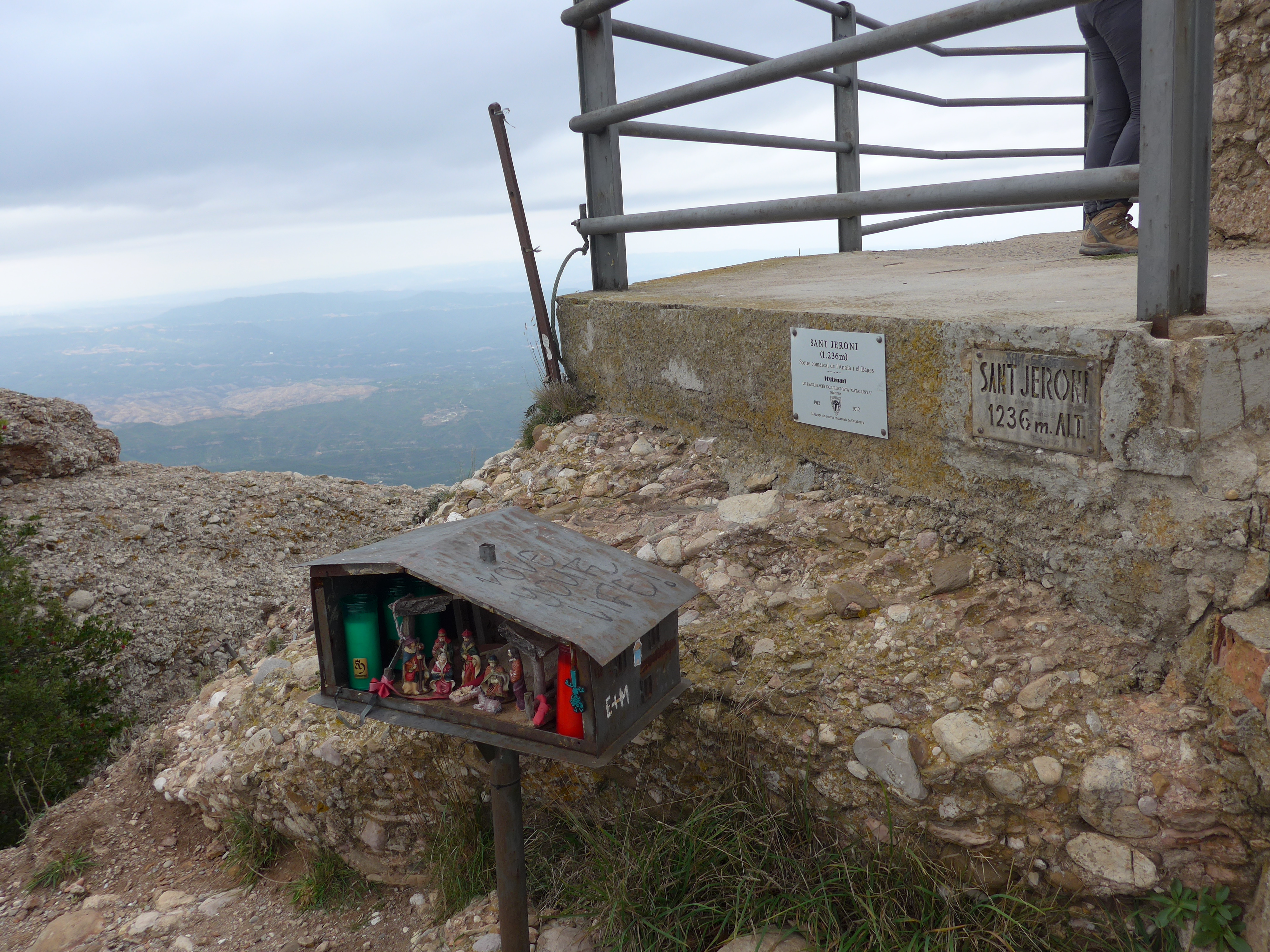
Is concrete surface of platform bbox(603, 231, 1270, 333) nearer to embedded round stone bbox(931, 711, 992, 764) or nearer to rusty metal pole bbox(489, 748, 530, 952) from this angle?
embedded round stone bbox(931, 711, 992, 764)

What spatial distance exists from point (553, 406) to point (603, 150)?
1.22m

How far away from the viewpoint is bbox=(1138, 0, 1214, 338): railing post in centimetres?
183

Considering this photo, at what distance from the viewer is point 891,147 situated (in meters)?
5.28

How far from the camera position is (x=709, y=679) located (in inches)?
90.7

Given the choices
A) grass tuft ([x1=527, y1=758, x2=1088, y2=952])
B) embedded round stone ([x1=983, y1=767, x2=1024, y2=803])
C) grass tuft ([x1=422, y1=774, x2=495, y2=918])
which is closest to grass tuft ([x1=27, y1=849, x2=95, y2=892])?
grass tuft ([x1=422, y1=774, x2=495, y2=918])

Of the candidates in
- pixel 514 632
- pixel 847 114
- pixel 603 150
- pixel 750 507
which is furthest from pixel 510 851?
pixel 847 114

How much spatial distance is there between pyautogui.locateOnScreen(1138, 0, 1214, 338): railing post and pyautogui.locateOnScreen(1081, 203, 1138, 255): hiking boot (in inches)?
73.0

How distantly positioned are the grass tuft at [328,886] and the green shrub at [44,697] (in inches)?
65.4

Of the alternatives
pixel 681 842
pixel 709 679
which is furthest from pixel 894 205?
pixel 681 842

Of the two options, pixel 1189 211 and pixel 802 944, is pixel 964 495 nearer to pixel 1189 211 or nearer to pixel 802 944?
pixel 1189 211

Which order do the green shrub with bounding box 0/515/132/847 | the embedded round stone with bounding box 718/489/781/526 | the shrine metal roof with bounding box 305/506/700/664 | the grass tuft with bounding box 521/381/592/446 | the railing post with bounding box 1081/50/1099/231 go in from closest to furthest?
the shrine metal roof with bounding box 305/506/700/664, the embedded round stone with bounding box 718/489/781/526, the green shrub with bounding box 0/515/132/847, the grass tuft with bounding box 521/381/592/446, the railing post with bounding box 1081/50/1099/231

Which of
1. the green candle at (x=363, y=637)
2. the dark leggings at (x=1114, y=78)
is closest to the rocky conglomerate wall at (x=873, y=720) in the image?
the green candle at (x=363, y=637)

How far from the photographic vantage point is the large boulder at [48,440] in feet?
20.3

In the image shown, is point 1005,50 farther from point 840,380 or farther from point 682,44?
point 840,380
